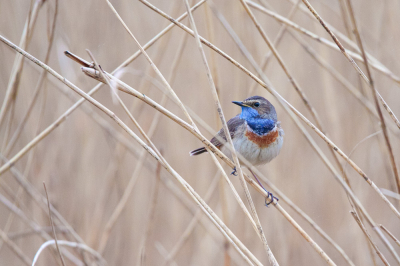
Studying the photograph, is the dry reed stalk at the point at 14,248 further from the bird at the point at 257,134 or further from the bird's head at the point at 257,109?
the bird's head at the point at 257,109

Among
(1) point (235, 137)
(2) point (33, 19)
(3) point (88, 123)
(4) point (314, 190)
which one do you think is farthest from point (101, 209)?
(4) point (314, 190)

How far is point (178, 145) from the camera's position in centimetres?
364

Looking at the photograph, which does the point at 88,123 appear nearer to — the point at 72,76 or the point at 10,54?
the point at 72,76

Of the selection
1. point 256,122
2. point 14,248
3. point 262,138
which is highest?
point 256,122

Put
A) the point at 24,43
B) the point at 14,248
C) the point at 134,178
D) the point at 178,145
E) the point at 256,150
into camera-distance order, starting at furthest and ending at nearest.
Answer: the point at 178,145
the point at 256,150
the point at 134,178
the point at 14,248
the point at 24,43

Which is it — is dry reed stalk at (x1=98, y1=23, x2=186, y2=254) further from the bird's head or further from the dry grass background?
the bird's head

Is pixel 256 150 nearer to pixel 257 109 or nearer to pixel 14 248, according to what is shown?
pixel 257 109

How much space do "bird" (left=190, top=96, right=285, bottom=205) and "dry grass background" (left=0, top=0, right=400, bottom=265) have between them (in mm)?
170

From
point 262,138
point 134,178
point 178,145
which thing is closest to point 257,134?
point 262,138

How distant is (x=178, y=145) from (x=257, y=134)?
109 cm

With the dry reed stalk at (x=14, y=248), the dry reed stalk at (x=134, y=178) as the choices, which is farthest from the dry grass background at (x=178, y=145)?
the dry reed stalk at (x=14, y=248)

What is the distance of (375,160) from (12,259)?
3540 mm

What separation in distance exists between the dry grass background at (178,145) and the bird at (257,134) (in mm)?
170

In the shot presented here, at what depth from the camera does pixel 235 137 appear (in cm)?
284
